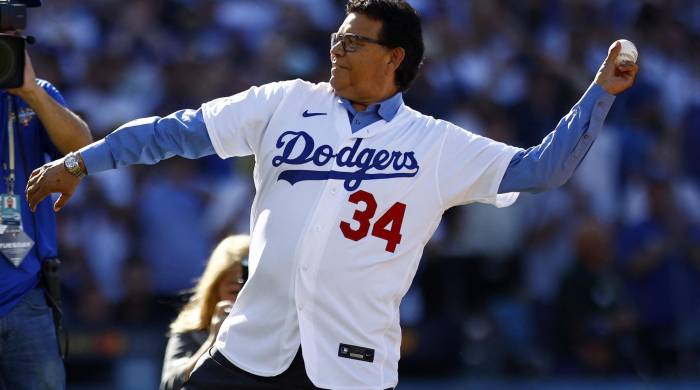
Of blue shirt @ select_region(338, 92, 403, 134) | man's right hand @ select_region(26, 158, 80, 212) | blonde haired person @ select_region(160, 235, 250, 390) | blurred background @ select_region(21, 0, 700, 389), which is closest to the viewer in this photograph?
man's right hand @ select_region(26, 158, 80, 212)

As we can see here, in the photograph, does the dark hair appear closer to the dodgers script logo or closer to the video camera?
the dodgers script logo

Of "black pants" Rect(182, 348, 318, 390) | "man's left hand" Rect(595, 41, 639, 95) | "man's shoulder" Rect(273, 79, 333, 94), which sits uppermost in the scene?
"man's left hand" Rect(595, 41, 639, 95)

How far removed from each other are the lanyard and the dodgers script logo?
1047 mm

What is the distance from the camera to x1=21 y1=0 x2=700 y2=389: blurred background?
9.02 m

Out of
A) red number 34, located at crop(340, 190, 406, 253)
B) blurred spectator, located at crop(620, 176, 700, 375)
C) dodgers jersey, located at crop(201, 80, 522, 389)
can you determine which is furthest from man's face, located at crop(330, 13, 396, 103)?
blurred spectator, located at crop(620, 176, 700, 375)

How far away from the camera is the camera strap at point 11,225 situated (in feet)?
15.3

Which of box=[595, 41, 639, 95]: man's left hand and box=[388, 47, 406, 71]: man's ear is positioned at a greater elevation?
box=[595, 41, 639, 95]: man's left hand

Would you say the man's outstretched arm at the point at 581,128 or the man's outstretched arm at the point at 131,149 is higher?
the man's outstretched arm at the point at 581,128

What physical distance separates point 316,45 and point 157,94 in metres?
1.43

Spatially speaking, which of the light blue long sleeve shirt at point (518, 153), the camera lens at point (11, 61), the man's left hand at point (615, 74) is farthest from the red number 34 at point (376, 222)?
the camera lens at point (11, 61)

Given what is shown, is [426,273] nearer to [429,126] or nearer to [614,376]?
[614,376]

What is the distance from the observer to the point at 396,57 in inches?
176

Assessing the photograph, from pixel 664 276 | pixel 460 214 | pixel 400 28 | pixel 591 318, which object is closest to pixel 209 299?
pixel 400 28

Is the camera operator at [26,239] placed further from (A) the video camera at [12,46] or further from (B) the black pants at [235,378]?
(B) the black pants at [235,378]
